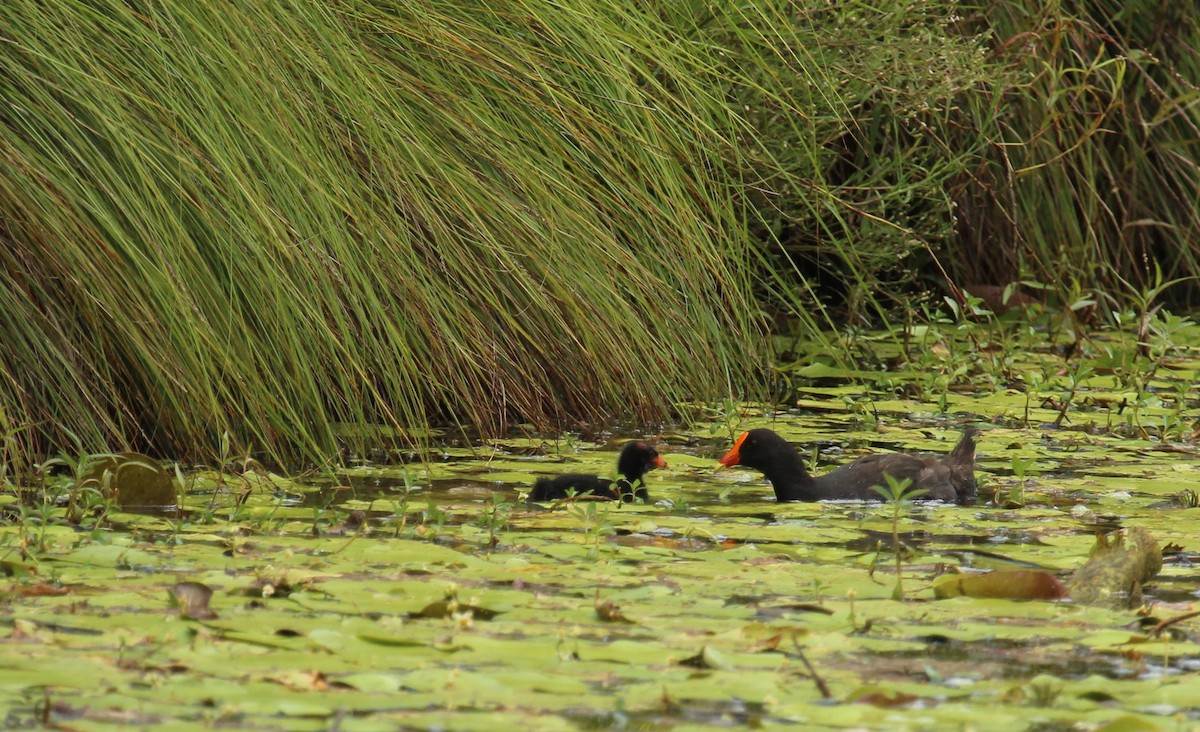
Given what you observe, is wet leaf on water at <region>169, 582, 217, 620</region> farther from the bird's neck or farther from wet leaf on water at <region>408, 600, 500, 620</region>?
the bird's neck

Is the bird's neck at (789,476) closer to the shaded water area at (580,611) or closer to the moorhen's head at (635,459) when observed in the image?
the shaded water area at (580,611)

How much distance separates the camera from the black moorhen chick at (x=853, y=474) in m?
5.96

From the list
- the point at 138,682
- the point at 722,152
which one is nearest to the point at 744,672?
the point at 138,682

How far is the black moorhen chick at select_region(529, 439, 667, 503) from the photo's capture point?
18.3 ft

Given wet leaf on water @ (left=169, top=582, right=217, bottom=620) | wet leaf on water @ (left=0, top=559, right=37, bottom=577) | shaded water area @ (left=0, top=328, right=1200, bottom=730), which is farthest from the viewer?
wet leaf on water @ (left=0, top=559, right=37, bottom=577)

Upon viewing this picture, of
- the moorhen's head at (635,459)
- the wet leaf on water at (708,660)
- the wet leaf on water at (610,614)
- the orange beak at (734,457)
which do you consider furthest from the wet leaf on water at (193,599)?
the orange beak at (734,457)

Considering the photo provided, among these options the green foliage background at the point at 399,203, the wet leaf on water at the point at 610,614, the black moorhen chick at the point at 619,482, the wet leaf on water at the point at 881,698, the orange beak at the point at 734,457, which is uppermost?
the green foliage background at the point at 399,203

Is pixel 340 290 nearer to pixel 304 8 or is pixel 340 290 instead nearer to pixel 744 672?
pixel 304 8

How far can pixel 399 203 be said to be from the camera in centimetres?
652

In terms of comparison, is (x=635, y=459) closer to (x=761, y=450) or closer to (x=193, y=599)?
(x=761, y=450)

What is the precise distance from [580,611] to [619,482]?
1.88 m

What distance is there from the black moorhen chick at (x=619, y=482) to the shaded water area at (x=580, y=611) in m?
0.09

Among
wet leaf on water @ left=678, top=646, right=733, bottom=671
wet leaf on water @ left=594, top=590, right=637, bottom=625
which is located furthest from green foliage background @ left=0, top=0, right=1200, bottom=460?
wet leaf on water @ left=678, top=646, right=733, bottom=671

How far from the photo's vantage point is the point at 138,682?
316 centimetres
